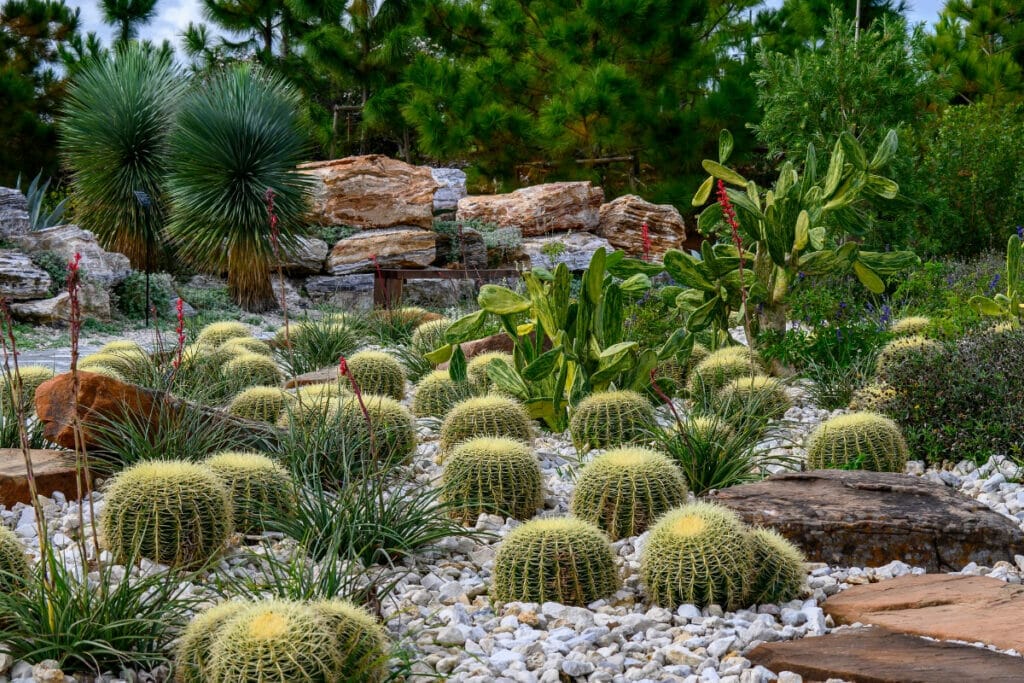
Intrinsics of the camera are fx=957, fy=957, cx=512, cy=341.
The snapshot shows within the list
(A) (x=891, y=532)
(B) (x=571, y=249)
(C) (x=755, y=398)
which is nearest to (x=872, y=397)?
(C) (x=755, y=398)

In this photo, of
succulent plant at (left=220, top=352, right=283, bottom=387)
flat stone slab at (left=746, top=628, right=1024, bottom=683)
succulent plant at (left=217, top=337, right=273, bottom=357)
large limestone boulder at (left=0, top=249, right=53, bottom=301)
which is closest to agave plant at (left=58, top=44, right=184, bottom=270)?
large limestone boulder at (left=0, top=249, right=53, bottom=301)

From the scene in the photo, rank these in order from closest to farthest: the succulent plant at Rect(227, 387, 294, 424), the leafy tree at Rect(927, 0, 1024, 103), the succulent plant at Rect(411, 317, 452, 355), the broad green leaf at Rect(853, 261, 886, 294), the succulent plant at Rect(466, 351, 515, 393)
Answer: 1. the succulent plant at Rect(227, 387, 294, 424)
2. the succulent plant at Rect(466, 351, 515, 393)
3. the broad green leaf at Rect(853, 261, 886, 294)
4. the succulent plant at Rect(411, 317, 452, 355)
5. the leafy tree at Rect(927, 0, 1024, 103)

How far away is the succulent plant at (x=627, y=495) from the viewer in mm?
3600

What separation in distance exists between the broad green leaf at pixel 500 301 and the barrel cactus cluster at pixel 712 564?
8.14 ft

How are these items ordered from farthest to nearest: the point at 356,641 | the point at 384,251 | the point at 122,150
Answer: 1. the point at 384,251
2. the point at 122,150
3. the point at 356,641

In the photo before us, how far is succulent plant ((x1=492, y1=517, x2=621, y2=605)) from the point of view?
3.03 m

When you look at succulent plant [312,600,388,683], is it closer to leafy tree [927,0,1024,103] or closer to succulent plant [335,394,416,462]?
succulent plant [335,394,416,462]

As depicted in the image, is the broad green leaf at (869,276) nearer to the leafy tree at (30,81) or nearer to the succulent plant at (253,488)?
the succulent plant at (253,488)

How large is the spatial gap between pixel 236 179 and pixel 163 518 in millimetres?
9640

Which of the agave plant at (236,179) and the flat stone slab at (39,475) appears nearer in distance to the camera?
the flat stone slab at (39,475)

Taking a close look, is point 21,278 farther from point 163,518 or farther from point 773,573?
point 773,573

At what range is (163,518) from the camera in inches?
127

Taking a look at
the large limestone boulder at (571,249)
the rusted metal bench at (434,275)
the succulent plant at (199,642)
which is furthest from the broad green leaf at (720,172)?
the large limestone boulder at (571,249)

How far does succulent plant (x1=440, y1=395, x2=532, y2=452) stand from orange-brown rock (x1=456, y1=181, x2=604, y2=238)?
1077cm
